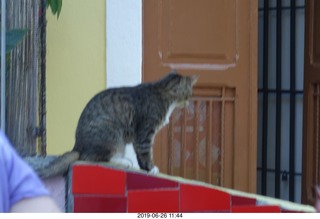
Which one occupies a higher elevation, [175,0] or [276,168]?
[175,0]

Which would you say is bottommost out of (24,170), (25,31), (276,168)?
(276,168)

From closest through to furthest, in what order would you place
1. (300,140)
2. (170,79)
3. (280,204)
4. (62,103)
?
(280,204), (170,79), (62,103), (300,140)

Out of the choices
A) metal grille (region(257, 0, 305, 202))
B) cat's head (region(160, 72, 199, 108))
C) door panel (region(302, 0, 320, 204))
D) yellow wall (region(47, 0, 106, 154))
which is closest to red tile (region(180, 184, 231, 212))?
cat's head (region(160, 72, 199, 108))

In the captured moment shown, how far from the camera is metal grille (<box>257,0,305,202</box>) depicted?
6.09m

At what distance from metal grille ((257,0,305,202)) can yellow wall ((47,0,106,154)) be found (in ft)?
6.86

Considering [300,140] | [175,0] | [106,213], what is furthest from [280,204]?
[300,140]

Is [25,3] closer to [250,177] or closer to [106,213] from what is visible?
[106,213]

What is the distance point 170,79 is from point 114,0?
639 millimetres

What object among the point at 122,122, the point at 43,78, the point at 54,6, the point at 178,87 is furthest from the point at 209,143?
the point at 54,6

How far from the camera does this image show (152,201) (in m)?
3.28

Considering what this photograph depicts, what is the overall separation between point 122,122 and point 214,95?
1.11 meters

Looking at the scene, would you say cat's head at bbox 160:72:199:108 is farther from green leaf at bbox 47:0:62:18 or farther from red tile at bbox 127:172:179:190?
red tile at bbox 127:172:179:190

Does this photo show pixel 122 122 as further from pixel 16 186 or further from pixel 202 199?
pixel 16 186

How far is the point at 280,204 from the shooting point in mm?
3389
